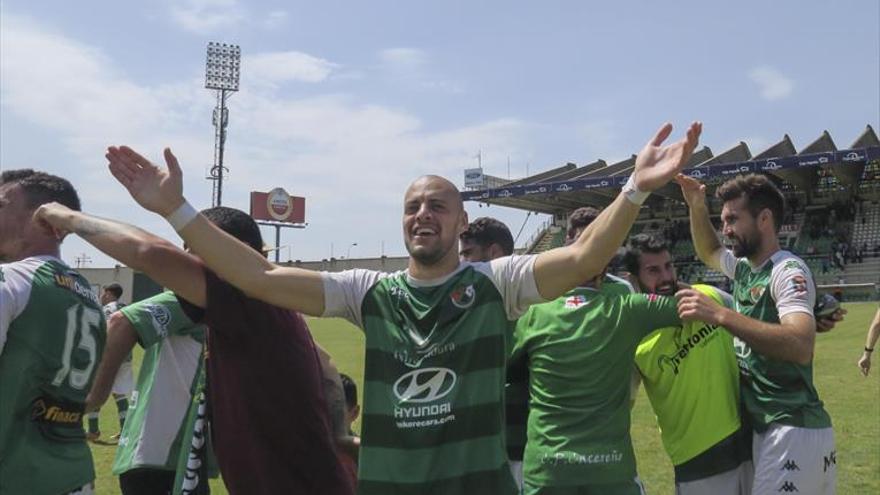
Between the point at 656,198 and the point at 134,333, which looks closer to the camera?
the point at 134,333

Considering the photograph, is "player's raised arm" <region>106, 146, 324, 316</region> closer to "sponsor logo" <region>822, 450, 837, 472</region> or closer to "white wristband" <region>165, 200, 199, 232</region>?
"white wristband" <region>165, 200, 199, 232</region>

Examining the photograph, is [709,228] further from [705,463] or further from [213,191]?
[213,191]

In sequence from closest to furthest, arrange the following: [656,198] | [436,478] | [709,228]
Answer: [436,478]
[709,228]
[656,198]

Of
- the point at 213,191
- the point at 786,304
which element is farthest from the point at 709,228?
the point at 213,191

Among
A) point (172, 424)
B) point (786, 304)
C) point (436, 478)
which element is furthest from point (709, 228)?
point (172, 424)

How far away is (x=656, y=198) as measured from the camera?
54.3 meters

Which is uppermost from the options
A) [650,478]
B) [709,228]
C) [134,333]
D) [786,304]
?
[709,228]

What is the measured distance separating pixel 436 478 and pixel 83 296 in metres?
1.75

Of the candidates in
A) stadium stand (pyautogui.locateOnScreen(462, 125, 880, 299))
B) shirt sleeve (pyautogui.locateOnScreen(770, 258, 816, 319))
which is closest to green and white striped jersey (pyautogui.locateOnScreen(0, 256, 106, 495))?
shirt sleeve (pyautogui.locateOnScreen(770, 258, 816, 319))

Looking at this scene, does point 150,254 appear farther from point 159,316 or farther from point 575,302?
point 575,302

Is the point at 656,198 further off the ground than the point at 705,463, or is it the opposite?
the point at 656,198

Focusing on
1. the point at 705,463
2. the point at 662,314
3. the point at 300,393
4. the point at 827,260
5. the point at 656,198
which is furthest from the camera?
the point at 656,198

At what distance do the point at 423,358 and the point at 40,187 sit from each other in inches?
75.8

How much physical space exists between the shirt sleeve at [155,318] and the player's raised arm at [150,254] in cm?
105
